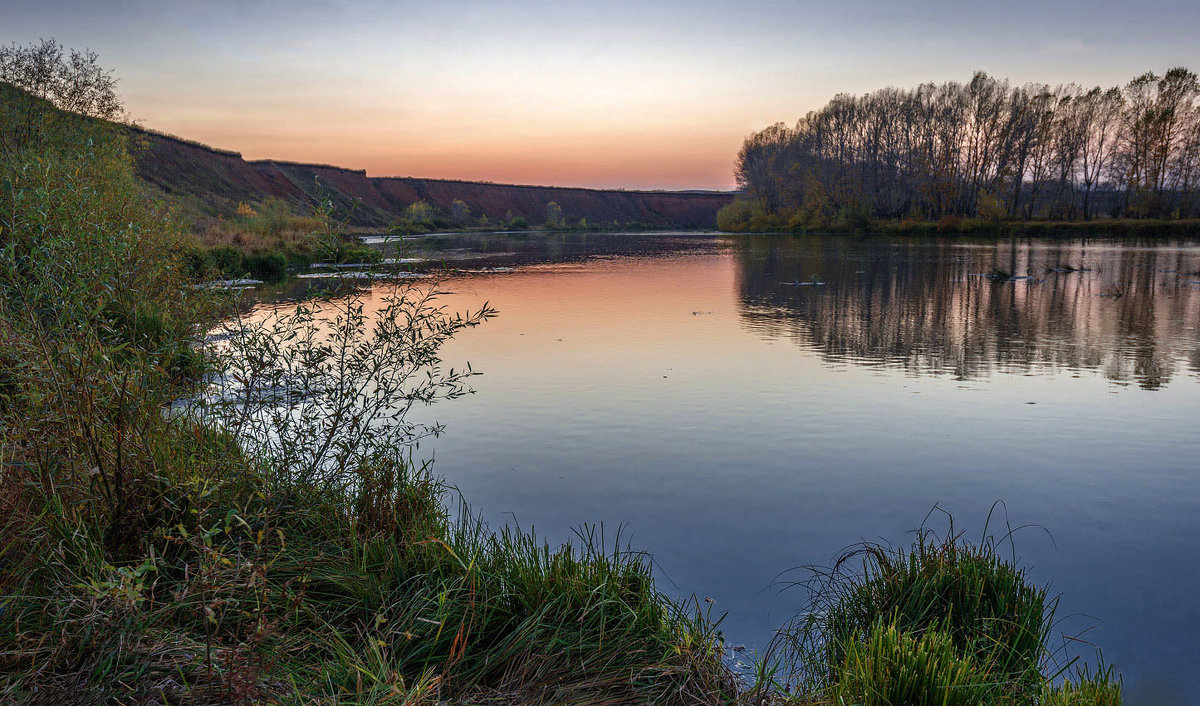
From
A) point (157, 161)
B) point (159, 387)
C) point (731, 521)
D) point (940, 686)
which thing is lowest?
point (731, 521)

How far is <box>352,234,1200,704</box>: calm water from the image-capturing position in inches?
209

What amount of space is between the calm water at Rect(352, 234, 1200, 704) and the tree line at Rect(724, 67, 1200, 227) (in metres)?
62.1

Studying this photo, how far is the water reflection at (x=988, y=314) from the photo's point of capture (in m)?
13.1

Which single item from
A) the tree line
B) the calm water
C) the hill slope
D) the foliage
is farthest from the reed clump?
the tree line

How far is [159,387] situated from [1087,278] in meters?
30.9

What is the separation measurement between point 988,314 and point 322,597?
61.6 feet

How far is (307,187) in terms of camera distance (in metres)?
131

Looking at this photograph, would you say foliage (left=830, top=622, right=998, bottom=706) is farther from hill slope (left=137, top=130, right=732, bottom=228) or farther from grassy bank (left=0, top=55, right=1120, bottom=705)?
hill slope (left=137, top=130, right=732, bottom=228)

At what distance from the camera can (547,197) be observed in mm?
199000

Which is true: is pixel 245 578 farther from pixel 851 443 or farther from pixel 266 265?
pixel 266 265

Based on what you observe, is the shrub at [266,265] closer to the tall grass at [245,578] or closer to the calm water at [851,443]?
the calm water at [851,443]

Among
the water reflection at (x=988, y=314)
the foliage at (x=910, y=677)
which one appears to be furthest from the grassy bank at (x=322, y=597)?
the water reflection at (x=988, y=314)

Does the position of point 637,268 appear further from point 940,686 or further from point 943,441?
point 940,686

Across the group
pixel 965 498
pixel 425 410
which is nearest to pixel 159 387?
pixel 425 410
